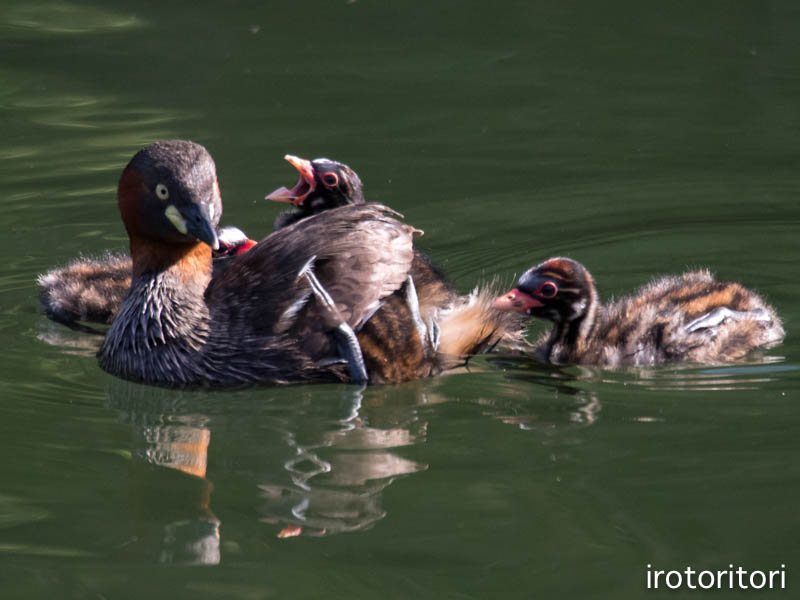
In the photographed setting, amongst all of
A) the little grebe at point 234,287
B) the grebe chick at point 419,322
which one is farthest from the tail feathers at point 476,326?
the little grebe at point 234,287

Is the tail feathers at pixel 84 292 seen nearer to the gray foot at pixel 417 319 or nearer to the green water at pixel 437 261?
the green water at pixel 437 261

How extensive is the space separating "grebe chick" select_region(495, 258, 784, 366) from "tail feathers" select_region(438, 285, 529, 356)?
0.35 ft

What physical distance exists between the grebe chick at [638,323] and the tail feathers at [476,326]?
0.11 meters

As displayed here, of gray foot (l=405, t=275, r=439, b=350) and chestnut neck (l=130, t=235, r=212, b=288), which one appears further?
chestnut neck (l=130, t=235, r=212, b=288)

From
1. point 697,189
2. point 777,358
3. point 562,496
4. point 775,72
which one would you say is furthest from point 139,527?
point 775,72

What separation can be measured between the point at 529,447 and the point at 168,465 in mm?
1306

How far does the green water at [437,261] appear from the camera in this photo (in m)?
4.07

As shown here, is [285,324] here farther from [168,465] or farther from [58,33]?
[58,33]

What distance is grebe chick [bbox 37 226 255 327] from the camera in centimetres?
664

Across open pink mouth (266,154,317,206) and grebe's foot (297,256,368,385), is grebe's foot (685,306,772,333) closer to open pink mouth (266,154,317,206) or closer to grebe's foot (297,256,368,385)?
grebe's foot (297,256,368,385)

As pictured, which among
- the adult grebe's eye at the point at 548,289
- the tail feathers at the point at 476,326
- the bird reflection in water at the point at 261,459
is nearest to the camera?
the bird reflection in water at the point at 261,459

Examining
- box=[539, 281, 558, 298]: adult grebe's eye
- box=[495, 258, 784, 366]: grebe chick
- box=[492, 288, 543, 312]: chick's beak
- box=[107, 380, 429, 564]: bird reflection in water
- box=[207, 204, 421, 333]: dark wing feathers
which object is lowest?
box=[107, 380, 429, 564]: bird reflection in water

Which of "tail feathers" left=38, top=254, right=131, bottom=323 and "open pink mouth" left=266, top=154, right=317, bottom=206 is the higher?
"open pink mouth" left=266, top=154, right=317, bottom=206

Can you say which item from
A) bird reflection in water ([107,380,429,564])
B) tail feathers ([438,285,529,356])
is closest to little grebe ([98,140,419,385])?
bird reflection in water ([107,380,429,564])
